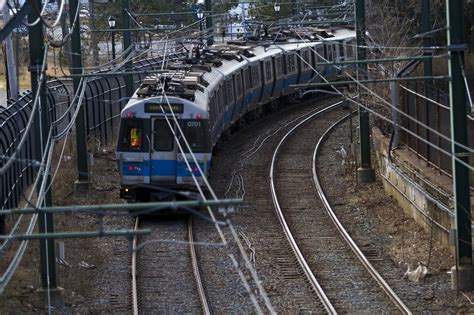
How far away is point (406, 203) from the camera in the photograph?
22.0m

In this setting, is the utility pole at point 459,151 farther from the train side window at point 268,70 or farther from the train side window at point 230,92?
the train side window at point 268,70

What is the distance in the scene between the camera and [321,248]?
19.6 meters

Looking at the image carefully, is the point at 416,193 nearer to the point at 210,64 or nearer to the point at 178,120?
the point at 178,120

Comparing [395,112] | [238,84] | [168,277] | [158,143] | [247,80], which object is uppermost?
[247,80]

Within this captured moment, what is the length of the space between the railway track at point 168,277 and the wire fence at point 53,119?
2533 mm

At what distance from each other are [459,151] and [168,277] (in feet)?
17.3

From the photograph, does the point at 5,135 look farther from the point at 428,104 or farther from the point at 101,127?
the point at 101,127

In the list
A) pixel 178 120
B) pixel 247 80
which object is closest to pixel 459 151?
pixel 178 120

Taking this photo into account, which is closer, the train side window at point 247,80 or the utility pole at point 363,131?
the utility pole at point 363,131

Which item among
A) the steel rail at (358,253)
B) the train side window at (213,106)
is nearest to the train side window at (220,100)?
the train side window at (213,106)

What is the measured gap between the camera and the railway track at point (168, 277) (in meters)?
15.9

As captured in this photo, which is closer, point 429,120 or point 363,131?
point 429,120

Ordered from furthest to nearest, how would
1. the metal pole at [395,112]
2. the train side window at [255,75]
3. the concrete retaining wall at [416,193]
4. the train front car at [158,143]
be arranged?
the train side window at [255,75], the metal pole at [395,112], the train front car at [158,143], the concrete retaining wall at [416,193]

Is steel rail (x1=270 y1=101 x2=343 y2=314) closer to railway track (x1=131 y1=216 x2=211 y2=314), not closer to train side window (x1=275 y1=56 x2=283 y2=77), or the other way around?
railway track (x1=131 y1=216 x2=211 y2=314)
